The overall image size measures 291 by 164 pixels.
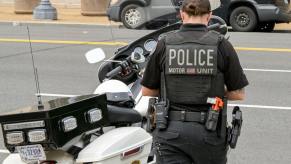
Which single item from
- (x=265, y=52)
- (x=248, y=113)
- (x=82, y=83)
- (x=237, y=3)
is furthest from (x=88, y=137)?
(x=237, y=3)

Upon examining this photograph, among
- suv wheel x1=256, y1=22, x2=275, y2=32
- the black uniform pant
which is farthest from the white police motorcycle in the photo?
suv wheel x1=256, y1=22, x2=275, y2=32

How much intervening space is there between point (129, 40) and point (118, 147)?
2.75m

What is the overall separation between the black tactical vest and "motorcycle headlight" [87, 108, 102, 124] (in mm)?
600

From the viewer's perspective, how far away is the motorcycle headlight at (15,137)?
3.97m

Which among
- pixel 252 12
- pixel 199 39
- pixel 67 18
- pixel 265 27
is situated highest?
pixel 199 39

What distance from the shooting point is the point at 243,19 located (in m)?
18.9

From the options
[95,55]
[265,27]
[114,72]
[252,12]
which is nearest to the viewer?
[95,55]

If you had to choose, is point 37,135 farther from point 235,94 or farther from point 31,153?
point 235,94

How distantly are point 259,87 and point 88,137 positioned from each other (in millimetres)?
→ 6447

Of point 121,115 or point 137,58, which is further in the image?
point 137,58

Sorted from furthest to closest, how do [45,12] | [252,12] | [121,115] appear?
1. [45,12]
2. [252,12]
3. [121,115]

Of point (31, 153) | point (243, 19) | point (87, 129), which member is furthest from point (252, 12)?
point (31, 153)

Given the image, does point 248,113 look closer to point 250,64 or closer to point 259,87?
point 259,87

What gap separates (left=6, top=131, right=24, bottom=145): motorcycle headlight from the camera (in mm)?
3971
